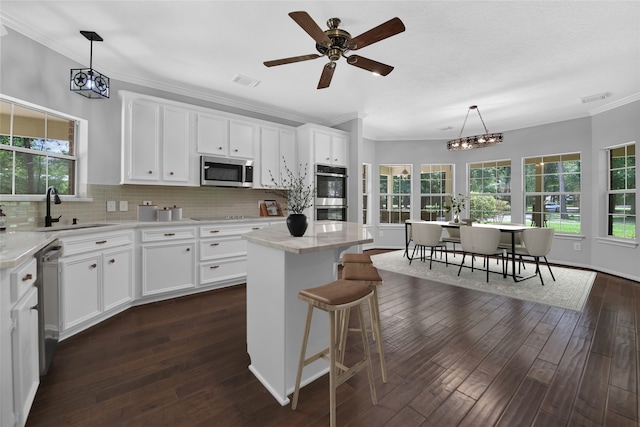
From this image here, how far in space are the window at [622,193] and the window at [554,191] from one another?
0.50m

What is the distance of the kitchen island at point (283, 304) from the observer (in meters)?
1.70

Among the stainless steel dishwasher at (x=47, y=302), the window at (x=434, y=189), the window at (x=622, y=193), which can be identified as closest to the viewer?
Answer: the stainless steel dishwasher at (x=47, y=302)

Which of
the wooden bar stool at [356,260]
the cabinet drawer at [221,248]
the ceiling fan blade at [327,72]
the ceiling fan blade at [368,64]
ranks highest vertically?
the ceiling fan blade at [327,72]

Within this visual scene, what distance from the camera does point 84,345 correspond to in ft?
7.70

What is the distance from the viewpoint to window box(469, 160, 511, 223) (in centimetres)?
636

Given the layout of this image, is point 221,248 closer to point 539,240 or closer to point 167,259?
point 167,259

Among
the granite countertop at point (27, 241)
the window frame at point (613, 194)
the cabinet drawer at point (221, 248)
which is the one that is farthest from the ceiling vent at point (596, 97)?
the granite countertop at point (27, 241)

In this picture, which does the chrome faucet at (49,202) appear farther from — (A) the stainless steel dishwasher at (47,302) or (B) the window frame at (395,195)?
(B) the window frame at (395,195)

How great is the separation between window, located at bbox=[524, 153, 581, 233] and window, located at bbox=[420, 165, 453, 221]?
167 cm

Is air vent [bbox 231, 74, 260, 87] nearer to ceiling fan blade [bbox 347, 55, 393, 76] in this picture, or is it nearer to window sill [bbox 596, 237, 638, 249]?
ceiling fan blade [bbox 347, 55, 393, 76]

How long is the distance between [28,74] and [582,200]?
27.4 ft

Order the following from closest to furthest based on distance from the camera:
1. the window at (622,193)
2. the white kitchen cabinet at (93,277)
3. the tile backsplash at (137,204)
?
the white kitchen cabinet at (93,277)
the tile backsplash at (137,204)
the window at (622,193)

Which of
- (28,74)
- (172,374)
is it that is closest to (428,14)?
(172,374)

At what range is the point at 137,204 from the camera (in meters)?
3.71
